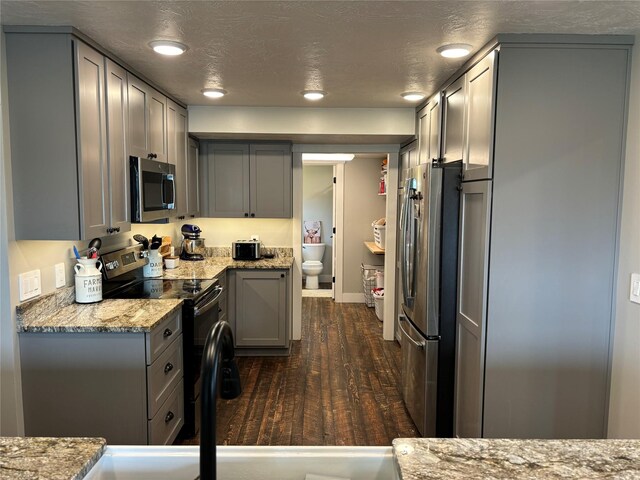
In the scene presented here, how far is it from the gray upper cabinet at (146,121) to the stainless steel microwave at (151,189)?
0.08 metres

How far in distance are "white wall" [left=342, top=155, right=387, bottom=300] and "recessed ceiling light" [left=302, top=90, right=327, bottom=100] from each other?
3175mm

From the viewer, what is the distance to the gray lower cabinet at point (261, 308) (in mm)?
4387

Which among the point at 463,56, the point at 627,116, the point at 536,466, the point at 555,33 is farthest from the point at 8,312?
the point at 627,116

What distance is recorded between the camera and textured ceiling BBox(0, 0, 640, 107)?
1.89m

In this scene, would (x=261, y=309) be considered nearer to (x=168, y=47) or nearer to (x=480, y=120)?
(x=168, y=47)

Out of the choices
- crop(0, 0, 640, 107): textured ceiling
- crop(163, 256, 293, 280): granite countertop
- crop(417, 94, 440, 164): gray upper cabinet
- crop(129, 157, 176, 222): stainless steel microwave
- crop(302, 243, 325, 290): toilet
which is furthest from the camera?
crop(302, 243, 325, 290): toilet

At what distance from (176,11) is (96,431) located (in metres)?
1.99

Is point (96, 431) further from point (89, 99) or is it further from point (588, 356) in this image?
point (588, 356)

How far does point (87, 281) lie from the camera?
2.62 metres

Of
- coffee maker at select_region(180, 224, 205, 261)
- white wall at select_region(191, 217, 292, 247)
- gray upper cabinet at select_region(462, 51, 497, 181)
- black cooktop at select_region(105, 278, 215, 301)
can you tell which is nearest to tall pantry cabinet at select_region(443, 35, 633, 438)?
gray upper cabinet at select_region(462, 51, 497, 181)

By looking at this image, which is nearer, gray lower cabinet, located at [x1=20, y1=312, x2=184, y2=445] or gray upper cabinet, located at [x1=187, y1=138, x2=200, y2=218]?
gray lower cabinet, located at [x1=20, y1=312, x2=184, y2=445]

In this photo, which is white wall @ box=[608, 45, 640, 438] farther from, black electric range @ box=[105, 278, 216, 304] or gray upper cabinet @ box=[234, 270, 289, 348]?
gray upper cabinet @ box=[234, 270, 289, 348]

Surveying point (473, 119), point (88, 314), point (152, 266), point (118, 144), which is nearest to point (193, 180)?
point (152, 266)

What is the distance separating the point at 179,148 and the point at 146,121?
764mm
